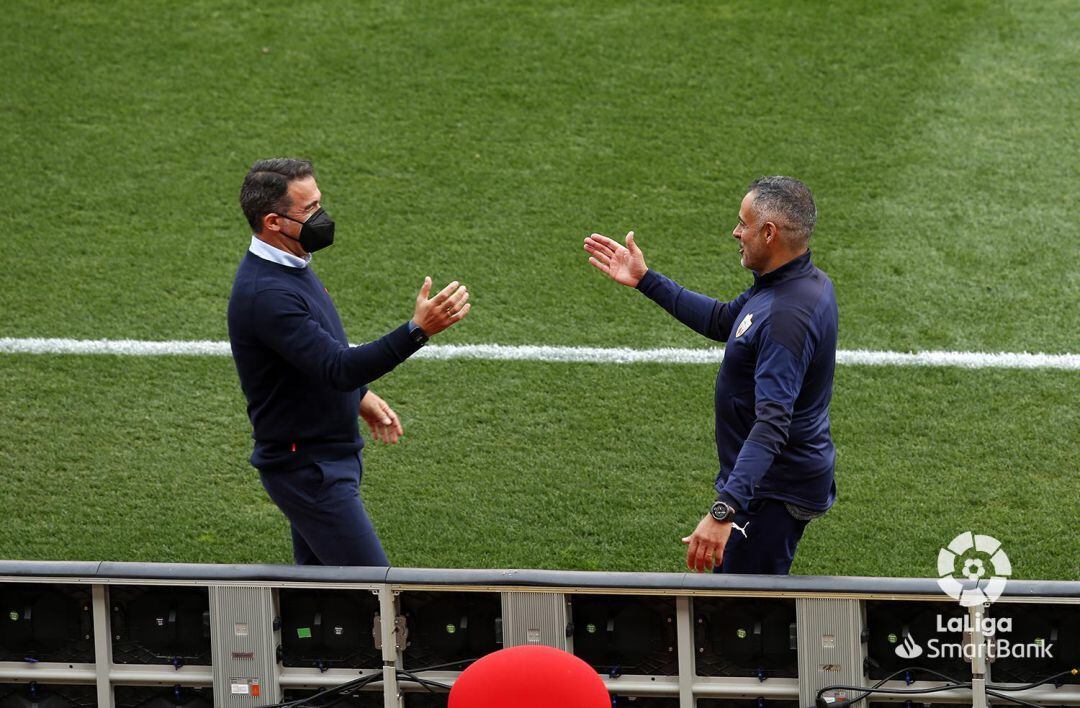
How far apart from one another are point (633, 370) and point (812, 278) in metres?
2.61

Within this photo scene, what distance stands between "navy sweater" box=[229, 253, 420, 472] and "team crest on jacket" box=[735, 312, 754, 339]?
3.13 feet

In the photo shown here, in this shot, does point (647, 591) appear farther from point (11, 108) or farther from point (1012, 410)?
point (11, 108)

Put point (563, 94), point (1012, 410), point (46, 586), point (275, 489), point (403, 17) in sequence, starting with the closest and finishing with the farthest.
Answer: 1. point (46, 586)
2. point (275, 489)
3. point (1012, 410)
4. point (563, 94)
5. point (403, 17)

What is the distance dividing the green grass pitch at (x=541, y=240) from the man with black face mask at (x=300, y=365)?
1.21m

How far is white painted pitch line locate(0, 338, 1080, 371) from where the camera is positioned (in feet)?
21.5

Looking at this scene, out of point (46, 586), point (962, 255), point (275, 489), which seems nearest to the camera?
point (46, 586)

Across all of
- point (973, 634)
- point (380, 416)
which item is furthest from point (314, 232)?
point (973, 634)

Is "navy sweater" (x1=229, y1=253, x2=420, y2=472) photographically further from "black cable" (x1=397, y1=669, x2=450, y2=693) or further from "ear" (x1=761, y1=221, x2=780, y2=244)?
"ear" (x1=761, y1=221, x2=780, y2=244)

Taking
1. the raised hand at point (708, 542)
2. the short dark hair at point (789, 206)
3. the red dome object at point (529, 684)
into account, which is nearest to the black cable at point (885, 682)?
the raised hand at point (708, 542)

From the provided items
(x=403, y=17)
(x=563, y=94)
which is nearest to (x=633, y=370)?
(x=563, y=94)

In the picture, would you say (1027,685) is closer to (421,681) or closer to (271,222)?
(421,681)

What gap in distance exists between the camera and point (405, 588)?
3.71 metres

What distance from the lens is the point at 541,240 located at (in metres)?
7.52

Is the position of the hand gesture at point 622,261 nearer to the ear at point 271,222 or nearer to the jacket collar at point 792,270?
the jacket collar at point 792,270
